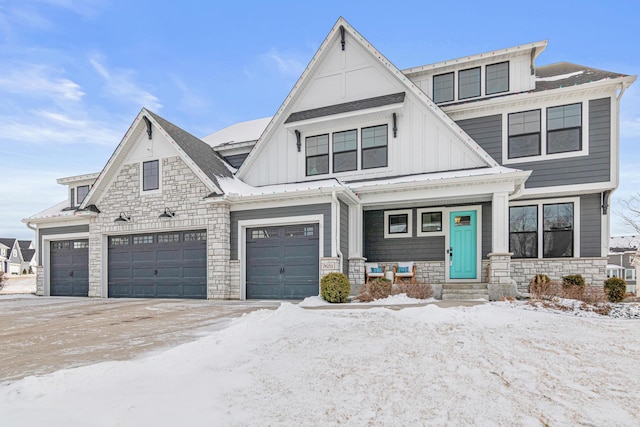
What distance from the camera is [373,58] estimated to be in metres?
11.8

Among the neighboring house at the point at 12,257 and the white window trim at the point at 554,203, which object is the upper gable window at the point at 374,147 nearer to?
the white window trim at the point at 554,203

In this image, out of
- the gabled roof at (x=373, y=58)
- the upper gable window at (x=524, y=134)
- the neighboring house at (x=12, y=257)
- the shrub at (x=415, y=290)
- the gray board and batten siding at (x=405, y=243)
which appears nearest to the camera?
the shrub at (x=415, y=290)

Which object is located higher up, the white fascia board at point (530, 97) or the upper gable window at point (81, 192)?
the white fascia board at point (530, 97)

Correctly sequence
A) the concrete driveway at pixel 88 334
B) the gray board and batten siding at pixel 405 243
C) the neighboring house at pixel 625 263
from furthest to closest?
the neighboring house at pixel 625 263, the gray board and batten siding at pixel 405 243, the concrete driveway at pixel 88 334

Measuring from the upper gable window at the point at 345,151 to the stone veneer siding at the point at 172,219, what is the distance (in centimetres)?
415

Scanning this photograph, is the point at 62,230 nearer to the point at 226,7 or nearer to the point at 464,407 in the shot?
the point at 226,7

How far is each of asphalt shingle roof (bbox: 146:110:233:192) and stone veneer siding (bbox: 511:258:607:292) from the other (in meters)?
10.2

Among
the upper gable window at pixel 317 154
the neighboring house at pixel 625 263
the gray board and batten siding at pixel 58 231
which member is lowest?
the neighboring house at pixel 625 263

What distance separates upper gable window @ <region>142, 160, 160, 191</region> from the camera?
1247 centimetres

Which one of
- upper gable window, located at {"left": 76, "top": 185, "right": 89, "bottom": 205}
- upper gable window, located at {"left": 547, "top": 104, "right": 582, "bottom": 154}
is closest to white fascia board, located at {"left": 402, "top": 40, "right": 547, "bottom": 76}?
upper gable window, located at {"left": 547, "top": 104, "right": 582, "bottom": 154}

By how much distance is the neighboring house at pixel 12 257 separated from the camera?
50000 mm

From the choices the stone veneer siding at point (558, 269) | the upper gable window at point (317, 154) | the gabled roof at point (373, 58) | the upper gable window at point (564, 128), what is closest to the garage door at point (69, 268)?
the gabled roof at point (373, 58)

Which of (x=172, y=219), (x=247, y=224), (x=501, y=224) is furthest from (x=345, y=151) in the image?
(x=172, y=219)

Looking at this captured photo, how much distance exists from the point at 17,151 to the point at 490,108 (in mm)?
27832
